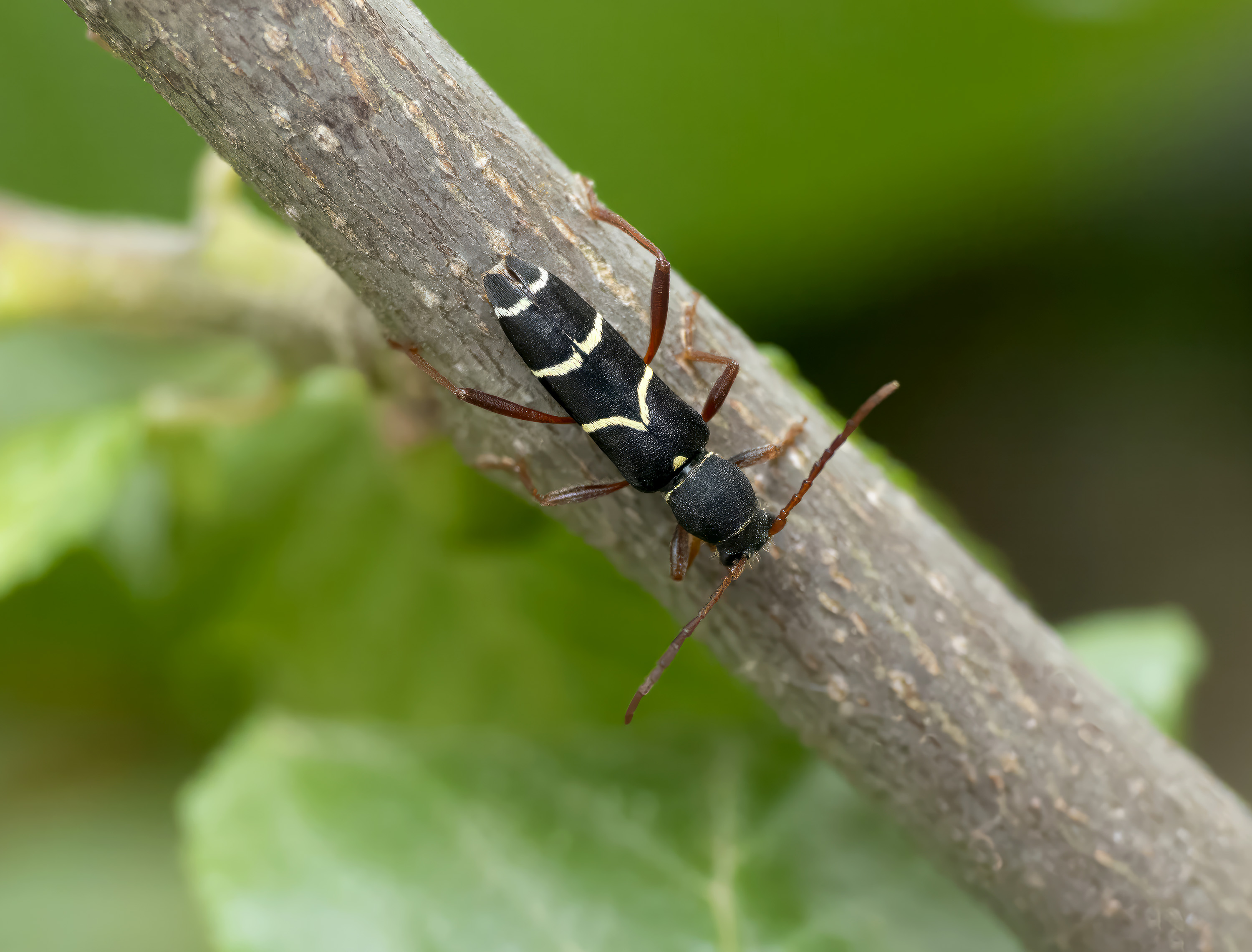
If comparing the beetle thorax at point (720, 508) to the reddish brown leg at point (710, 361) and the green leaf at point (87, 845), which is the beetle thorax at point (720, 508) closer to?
the reddish brown leg at point (710, 361)

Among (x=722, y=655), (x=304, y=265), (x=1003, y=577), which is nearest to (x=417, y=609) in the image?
(x=304, y=265)

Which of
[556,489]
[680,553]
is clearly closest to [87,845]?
[556,489]

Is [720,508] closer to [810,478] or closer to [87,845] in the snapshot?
[810,478]

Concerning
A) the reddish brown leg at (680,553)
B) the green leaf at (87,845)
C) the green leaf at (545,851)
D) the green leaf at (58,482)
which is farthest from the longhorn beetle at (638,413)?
the green leaf at (87,845)

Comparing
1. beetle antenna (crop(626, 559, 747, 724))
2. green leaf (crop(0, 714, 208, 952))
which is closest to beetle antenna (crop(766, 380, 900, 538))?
beetle antenna (crop(626, 559, 747, 724))

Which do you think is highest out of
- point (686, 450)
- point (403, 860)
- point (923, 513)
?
point (923, 513)

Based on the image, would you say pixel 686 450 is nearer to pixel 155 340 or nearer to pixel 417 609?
pixel 417 609

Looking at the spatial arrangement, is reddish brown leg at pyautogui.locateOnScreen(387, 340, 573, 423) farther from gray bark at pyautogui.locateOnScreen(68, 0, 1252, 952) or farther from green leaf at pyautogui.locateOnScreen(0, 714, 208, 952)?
green leaf at pyautogui.locateOnScreen(0, 714, 208, 952)

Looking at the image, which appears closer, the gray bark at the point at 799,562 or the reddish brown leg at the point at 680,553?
the gray bark at the point at 799,562
